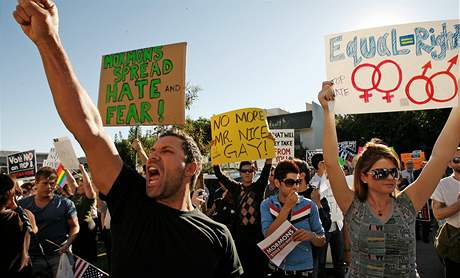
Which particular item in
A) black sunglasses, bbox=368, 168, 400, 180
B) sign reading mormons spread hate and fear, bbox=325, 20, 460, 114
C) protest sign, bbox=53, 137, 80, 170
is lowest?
black sunglasses, bbox=368, 168, 400, 180

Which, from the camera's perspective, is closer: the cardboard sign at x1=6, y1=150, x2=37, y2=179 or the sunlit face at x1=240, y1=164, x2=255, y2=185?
the sunlit face at x1=240, y1=164, x2=255, y2=185

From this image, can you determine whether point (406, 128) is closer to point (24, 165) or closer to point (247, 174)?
point (24, 165)

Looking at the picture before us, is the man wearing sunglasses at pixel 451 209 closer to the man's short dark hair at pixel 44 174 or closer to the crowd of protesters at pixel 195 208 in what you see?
the crowd of protesters at pixel 195 208

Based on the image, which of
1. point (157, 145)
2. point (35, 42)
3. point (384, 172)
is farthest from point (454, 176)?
point (35, 42)

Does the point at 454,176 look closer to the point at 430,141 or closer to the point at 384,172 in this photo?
the point at 384,172

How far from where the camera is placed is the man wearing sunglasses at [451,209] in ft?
11.9

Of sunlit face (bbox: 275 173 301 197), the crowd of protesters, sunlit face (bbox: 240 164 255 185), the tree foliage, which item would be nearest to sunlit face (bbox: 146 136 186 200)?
the crowd of protesters

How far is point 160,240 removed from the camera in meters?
Result: 1.71

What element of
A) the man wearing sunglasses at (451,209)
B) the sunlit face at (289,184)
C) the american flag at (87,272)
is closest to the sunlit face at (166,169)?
the sunlit face at (289,184)

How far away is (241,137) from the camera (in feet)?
17.7

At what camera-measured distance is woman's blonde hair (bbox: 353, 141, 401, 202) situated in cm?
253

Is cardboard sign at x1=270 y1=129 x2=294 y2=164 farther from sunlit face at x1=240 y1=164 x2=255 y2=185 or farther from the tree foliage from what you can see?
the tree foliage

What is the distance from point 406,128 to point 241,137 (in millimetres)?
28984

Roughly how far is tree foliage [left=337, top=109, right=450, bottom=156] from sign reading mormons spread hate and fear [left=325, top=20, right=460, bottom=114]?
90.3 feet
